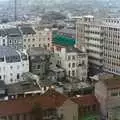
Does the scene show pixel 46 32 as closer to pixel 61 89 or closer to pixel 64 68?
pixel 64 68

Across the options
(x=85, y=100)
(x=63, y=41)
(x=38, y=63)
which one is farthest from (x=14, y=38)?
(x=85, y=100)

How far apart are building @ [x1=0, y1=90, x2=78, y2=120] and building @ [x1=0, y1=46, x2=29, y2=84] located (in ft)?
33.9

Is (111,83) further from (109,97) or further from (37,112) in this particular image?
(37,112)

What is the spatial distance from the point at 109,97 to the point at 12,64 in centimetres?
1273

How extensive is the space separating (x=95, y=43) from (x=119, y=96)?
18027 millimetres

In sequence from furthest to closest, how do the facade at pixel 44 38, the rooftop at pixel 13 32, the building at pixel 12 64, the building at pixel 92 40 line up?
the facade at pixel 44 38 → the rooftop at pixel 13 32 → the building at pixel 92 40 → the building at pixel 12 64

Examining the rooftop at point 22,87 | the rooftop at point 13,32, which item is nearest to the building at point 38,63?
the rooftop at point 22,87

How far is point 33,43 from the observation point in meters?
55.3

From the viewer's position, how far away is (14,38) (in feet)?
170

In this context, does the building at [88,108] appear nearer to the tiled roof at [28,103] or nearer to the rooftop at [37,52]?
the tiled roof at [28,103]

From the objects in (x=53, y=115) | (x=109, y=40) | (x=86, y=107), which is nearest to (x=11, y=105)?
(x=53, y=115)

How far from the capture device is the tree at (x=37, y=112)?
31094 millimetres

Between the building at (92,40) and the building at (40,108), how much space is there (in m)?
18.9

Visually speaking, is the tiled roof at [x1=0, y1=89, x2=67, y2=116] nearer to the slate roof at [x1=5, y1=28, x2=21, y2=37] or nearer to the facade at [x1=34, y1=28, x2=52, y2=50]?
the slate roof at [x1=5, y1=28, x2=21, y2=37]
